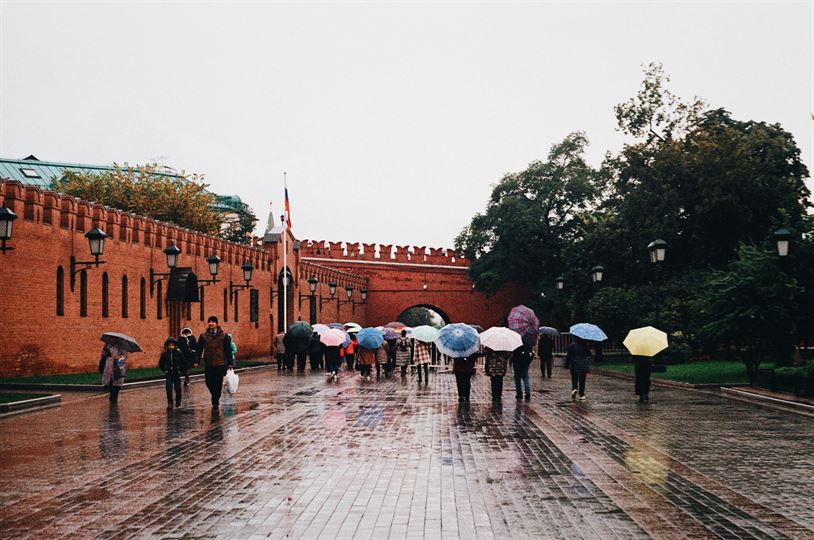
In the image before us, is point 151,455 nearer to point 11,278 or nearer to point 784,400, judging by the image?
Answer: point 784,400

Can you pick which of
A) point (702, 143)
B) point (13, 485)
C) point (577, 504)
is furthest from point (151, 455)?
point (702, 143)

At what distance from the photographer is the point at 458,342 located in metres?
17.8

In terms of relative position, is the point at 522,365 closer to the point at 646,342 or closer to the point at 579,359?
the point at 579,359

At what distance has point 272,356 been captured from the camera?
45500 mm

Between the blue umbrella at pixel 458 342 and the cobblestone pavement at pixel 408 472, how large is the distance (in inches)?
52.4

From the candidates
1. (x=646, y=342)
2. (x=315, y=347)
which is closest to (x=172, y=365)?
(x=646, y=342)

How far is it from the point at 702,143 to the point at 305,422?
26.6 metres

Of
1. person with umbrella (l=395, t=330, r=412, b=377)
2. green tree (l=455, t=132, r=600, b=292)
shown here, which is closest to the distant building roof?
green tree (l=455, t=132, r=600, b=292)

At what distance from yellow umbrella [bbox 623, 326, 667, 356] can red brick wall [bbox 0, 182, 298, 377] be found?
15.4 m

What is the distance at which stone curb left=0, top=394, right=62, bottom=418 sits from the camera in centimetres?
1553

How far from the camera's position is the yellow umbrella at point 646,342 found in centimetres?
1777

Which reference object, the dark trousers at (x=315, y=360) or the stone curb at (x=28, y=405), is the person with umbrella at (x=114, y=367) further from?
the dark trousers at (x=315, y=360)

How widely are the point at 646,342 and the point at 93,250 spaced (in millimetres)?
13902

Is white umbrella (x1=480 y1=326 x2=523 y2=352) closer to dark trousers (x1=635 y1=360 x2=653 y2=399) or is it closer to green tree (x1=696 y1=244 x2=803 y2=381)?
dark trousers (x1=635 y1=360 x2=653 y2=399)
